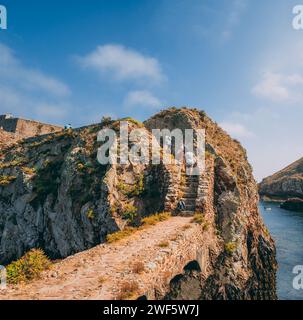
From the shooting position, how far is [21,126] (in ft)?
179

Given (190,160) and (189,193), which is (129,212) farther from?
(190,160)

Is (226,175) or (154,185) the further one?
(226,175)

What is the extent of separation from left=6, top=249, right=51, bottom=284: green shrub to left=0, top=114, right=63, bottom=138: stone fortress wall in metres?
42.5

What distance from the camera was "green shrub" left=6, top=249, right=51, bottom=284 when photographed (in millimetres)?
15039

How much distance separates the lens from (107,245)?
1988 centimetres

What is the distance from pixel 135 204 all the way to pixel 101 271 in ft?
44.1

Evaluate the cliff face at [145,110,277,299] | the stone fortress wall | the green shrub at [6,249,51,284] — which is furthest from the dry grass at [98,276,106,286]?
the stone fortress wall

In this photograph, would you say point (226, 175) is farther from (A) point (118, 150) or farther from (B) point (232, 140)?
(B) point (232, 140)

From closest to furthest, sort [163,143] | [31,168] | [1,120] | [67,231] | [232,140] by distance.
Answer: [67,231] < [163,143] < [31,168] < [232,140] < [1,120]

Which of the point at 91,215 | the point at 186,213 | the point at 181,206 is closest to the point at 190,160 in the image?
the point at 181,206

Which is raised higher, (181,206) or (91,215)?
(181,206)

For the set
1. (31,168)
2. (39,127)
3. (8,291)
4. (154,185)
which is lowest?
(8,291)

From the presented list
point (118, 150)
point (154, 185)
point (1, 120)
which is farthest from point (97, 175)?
point (1, 120)

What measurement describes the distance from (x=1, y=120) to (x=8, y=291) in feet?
161
